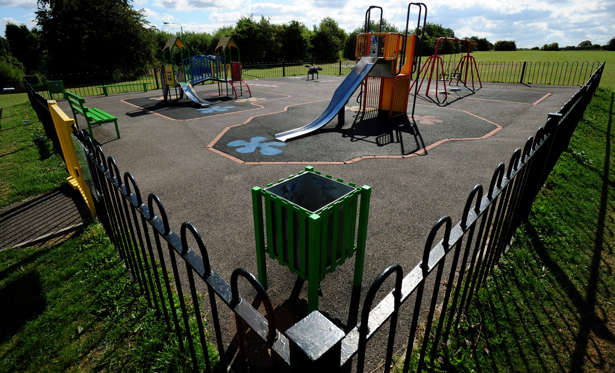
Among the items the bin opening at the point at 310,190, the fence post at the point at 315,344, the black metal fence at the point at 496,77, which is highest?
the black metal fence at the point at 496,77

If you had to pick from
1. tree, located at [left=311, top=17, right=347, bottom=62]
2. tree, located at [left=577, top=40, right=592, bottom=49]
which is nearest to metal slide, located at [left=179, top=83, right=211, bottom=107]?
tree, located at [left=311, top=17, right=347, bottom=62]

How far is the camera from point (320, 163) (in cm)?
689

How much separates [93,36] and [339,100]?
3194 centimetres

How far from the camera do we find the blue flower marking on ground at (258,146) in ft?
25.2

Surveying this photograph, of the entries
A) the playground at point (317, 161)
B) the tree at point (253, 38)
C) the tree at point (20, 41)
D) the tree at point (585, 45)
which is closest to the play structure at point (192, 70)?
the playground at point (317, 161)

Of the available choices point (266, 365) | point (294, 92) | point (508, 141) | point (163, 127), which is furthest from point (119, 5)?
point (266, 365)

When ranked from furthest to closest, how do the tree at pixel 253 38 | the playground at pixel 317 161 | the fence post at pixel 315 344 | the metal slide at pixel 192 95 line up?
the tree at pixel 253 38
the metal slide at pixel 192 95
the playground at pixel 317 161
the fence post at pixel 315 344

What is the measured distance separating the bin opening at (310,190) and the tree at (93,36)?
33320mm

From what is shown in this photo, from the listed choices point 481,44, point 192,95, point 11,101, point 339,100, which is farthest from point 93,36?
point 481,44

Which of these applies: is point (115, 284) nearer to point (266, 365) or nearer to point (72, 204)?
point (266, 365)

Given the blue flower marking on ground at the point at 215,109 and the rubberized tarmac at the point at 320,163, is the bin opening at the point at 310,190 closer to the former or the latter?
the rubberized tarmac at the point at 320,163

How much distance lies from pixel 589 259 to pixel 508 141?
556cm

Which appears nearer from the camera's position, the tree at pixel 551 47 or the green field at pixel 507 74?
the green field at pixel 507 74

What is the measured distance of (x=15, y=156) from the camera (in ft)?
23.9
